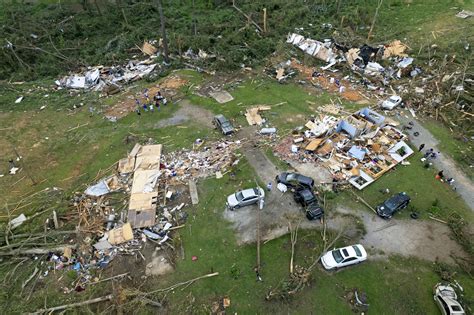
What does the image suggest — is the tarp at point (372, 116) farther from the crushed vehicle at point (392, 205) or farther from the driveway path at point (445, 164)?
the crushed vehicle at point (392, 205)

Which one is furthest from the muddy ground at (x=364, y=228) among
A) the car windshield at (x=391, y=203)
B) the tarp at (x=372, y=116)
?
the tarp at (x=372, y=116)

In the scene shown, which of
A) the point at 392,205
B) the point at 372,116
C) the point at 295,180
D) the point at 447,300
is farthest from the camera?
the point at 372,116

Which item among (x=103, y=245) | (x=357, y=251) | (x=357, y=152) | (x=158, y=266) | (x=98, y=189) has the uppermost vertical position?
(x=357, y=152)

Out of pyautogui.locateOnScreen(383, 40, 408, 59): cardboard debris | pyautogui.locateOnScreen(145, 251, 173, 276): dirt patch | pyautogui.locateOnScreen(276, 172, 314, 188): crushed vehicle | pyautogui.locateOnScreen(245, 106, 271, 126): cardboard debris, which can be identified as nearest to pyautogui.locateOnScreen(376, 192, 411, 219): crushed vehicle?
pyautogui.locateOnScreen(276, 172, 314, 188): crushed vehicle

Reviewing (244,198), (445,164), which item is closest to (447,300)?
(445,164)

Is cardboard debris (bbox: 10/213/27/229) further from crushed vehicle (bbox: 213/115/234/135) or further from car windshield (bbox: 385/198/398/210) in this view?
car windshield (bbox: 385/198/398/210)

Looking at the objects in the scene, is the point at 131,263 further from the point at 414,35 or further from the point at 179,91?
the point at 414,35

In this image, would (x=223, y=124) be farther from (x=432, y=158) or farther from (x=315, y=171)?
(x=432, y=158)
